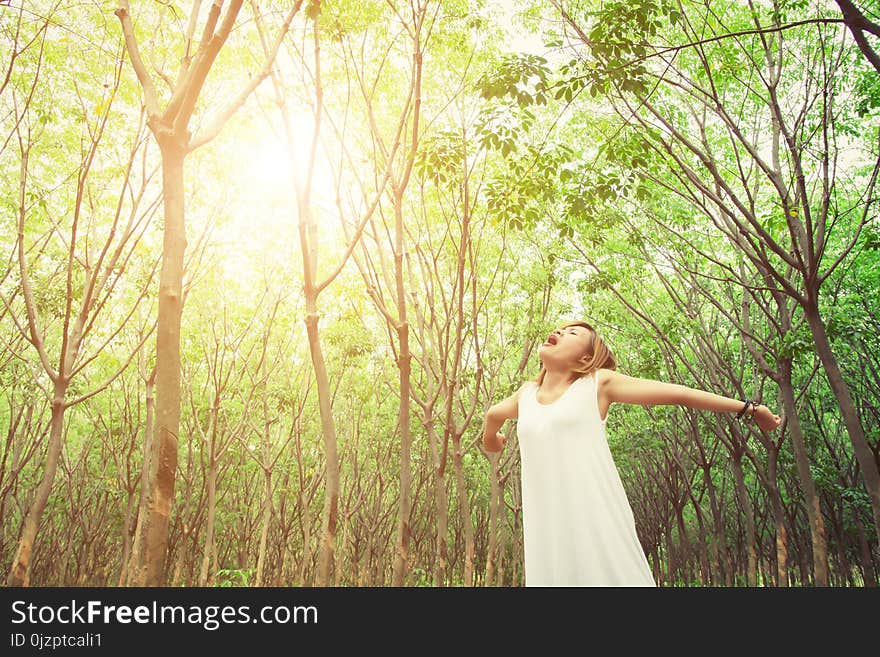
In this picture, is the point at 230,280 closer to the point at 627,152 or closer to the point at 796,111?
the point at 627,152

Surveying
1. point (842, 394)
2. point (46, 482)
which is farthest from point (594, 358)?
point (46, 482)

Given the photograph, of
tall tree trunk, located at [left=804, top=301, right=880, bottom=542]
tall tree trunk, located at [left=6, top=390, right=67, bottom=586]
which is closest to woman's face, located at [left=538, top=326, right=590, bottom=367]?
tall tree trunk, located at [left=804, top=301, right=880, bottom=542]

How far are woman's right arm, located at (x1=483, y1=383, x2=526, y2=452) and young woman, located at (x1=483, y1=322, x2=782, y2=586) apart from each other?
0.16 m

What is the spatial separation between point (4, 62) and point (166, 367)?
289 inches

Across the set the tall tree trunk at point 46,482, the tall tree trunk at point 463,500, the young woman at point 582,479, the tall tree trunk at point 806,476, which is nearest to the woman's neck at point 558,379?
the young woman at point 582,479

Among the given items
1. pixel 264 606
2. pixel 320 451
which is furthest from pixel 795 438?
pixel 320 451

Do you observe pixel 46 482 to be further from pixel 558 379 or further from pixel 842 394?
pixel 842 394

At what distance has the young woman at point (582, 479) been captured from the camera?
81.4 inches

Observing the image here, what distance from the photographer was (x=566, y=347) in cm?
250

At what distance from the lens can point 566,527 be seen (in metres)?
2.13

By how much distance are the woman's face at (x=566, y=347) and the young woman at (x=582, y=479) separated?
47 mm

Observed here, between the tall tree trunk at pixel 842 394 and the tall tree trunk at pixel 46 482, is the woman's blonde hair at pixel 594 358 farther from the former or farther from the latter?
the tall tree trunk at pixel 46 482

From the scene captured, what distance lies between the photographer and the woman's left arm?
2178mm

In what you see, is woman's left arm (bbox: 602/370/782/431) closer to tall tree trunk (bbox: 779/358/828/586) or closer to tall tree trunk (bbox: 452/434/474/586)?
tall tree trunk (bbox: 779/358/828/586)
